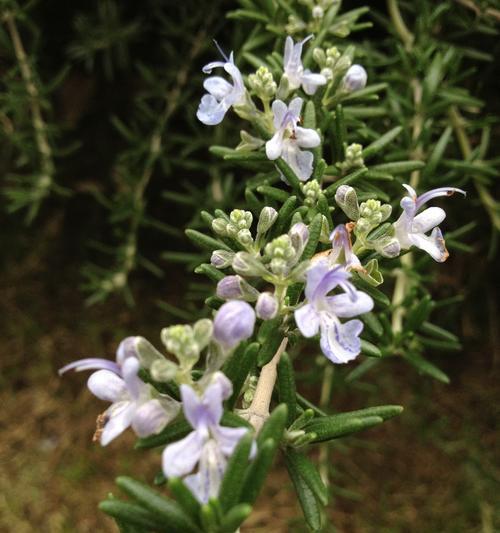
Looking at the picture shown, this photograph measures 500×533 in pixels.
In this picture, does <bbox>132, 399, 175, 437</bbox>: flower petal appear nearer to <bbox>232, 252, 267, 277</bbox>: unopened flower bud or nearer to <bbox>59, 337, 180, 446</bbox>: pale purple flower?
<bbox>59, 337, 180, 446</bbox>: pale purple flower

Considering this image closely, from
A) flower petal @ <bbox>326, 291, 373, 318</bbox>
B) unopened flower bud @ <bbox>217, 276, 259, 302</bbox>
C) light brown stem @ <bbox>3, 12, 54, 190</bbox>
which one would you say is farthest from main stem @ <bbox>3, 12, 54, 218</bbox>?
flower petal @ <bbox>326, 291, 373, 318</bbox>

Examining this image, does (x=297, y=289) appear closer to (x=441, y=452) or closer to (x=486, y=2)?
(x=486, y=2)

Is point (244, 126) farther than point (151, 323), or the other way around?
point (151, 323)

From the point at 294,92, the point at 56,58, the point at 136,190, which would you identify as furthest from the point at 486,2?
the point at 56,58

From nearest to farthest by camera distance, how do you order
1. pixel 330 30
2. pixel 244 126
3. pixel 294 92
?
pixel 294 92
pixel 330 30
pixel 244 126

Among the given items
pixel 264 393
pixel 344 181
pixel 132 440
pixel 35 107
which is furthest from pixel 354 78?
pixel 132 440

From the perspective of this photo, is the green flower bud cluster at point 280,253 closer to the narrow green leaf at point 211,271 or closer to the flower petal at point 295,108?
the narrow green leaf at point 211,271

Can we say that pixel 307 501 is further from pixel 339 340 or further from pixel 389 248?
pixel 389 248
